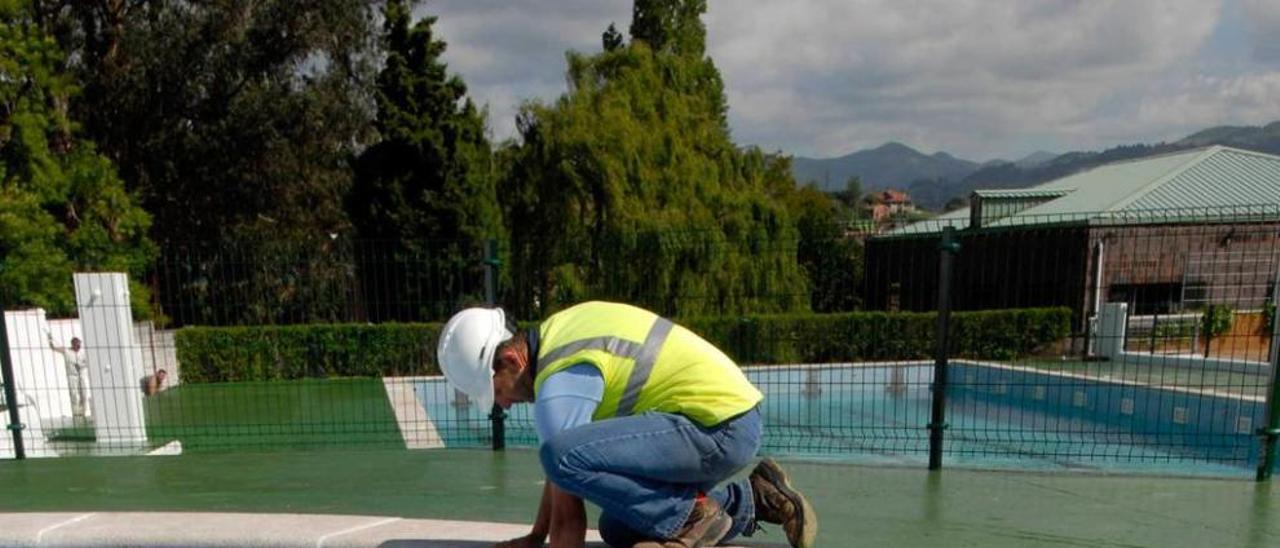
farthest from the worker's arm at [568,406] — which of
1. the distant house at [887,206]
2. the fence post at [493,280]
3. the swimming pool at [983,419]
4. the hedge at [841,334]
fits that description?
the distant house at [887,206]

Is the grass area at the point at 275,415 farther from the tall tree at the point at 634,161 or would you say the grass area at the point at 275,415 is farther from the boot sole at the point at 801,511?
the boot sole at the point at 801,511

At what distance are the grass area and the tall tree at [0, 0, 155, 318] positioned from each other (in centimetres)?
146

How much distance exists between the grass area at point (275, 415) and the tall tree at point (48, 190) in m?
1.46

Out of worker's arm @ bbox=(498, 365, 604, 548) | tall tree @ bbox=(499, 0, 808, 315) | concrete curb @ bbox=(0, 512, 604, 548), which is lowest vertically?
concrete curb @ bbox=(0, 512, 604, 548)

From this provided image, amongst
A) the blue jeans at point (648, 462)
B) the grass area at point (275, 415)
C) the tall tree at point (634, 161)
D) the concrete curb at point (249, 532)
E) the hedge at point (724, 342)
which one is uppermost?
the tall tree at point (634, 161)

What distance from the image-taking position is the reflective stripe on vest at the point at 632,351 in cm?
209

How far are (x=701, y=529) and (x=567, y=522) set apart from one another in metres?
0.43

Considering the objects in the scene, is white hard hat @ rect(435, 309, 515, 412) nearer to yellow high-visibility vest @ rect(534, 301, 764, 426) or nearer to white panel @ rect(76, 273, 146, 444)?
yellow high-visibility vest @ rect(534, 301, 764, 426)

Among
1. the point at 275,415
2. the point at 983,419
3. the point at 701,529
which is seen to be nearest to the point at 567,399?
the point at 701,529

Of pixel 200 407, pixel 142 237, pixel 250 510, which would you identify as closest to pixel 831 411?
pixel 250 510

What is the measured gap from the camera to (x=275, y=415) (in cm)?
902

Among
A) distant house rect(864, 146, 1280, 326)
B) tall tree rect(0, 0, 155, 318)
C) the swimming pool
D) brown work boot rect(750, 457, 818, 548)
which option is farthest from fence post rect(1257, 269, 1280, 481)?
tall tree rect(0, 0, 155, 318)

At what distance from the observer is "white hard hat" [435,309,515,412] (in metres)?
2.24

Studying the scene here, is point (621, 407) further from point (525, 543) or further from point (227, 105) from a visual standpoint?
point (227, 105)
